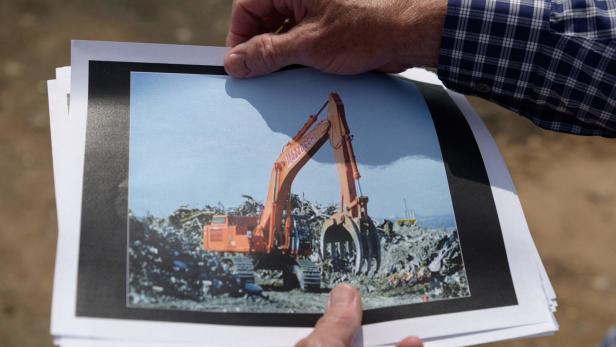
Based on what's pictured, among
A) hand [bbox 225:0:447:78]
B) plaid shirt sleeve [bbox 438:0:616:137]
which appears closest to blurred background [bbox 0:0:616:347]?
plaid shirt sleeve [bbox 438:0:616:137]

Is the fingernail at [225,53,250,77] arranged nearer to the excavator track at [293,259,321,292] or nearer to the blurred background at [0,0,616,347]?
the excavator track at [293,259,321,292]

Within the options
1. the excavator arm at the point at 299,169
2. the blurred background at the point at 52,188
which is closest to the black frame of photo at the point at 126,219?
the excavator arm at the point at 299,169

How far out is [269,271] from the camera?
2.74 ft

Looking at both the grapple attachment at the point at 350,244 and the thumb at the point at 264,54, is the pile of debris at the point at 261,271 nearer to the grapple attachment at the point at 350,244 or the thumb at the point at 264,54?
the grapple attachment at the point at 350,244

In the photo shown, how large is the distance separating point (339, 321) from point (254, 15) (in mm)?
529

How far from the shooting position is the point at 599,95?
3.30ft

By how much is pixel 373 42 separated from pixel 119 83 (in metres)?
0.36

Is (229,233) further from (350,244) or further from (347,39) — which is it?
(347,39)

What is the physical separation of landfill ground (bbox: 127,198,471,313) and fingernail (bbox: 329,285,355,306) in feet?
0.05

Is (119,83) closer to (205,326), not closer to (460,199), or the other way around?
(205,326)

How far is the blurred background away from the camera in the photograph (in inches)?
69.8

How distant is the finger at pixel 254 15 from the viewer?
42.4 inches

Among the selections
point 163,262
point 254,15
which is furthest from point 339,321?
point 254,15

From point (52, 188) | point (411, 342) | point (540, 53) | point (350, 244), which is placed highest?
point (540, 53)
